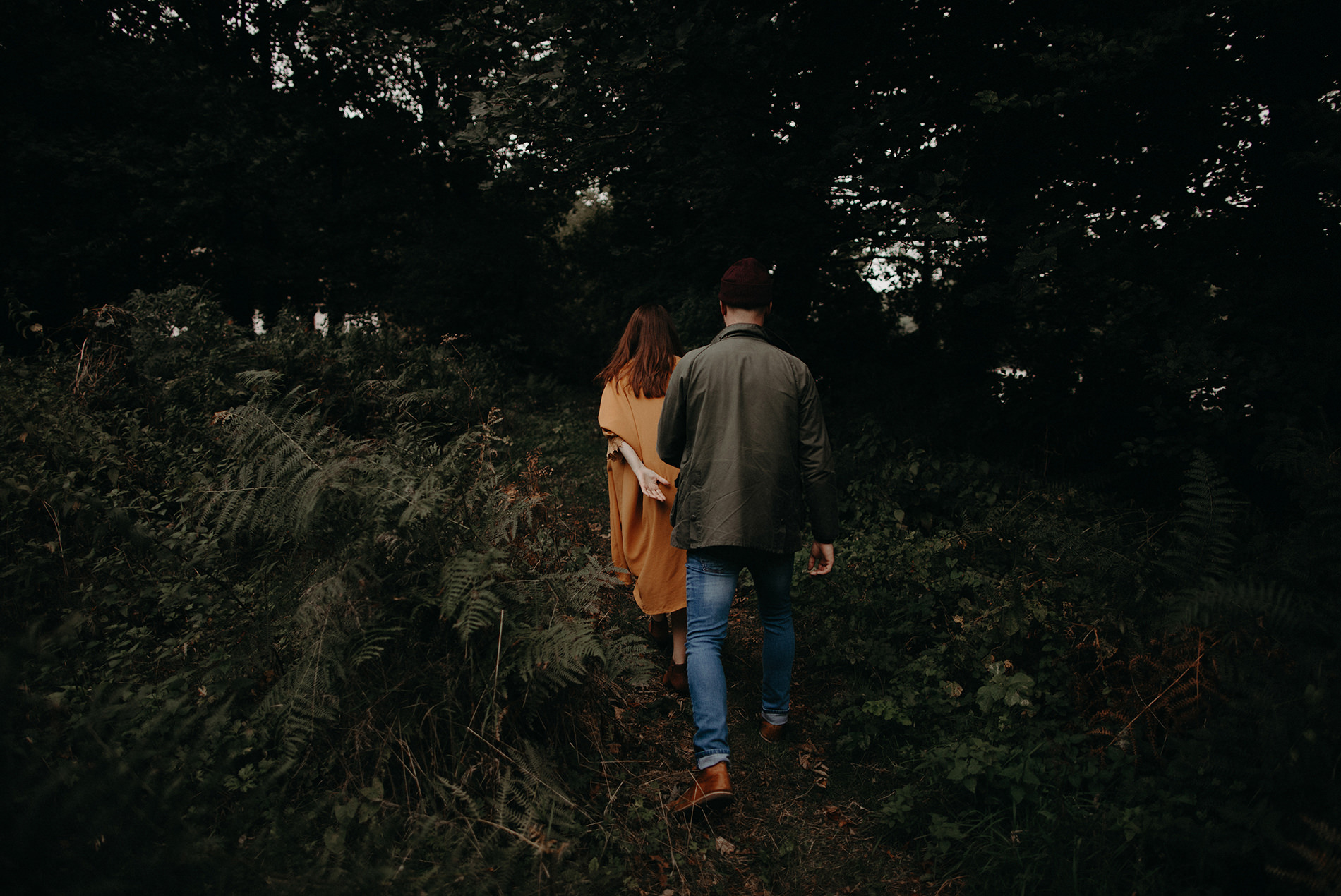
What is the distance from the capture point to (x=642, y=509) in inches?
146

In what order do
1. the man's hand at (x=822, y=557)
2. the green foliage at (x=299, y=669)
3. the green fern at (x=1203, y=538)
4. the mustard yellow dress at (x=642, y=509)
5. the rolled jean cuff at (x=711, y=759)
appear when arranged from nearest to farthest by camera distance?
the green foliage at (x=299, y=669) < the rolled jean cuff at (x=711, y=759) < the man's hand at (x=822, y=557) < the green fern at (x=1203, y=538) < the mustard yellow dress at (x=642, y=509)

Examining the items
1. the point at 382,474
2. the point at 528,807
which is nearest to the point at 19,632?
the point at 382,474

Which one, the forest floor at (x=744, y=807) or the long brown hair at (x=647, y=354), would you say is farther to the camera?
the long brown hair at (x=647, y=354)

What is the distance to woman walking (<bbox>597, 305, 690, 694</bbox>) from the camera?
11.8 ft

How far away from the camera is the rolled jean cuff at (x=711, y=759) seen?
2.70 meters

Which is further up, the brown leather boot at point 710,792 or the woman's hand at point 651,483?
the woman's hand at point 651,483

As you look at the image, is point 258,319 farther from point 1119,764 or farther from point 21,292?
point 1119,764

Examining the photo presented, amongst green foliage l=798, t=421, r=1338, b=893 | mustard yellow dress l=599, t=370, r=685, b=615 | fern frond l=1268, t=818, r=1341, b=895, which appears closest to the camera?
fern frond l=1268, t=818, r=1341, b=895

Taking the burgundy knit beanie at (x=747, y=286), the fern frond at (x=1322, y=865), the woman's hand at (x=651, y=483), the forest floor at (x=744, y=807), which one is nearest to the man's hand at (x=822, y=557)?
the woman's hand at (x=651, y=483)

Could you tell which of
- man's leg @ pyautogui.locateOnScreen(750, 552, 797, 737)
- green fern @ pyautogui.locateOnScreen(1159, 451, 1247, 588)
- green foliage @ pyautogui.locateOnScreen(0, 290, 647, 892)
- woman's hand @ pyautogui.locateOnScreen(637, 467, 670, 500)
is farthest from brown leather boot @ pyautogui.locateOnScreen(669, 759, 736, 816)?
green fern @ pyautogui.locateOnScreen(1159, 451, 1247, 588)

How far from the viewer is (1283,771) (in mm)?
2064

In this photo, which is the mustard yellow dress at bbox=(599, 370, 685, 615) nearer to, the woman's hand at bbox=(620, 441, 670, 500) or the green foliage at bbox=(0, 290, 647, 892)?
the woman's hand at bbox=(620, 441, 670, 500)

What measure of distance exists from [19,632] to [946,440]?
6701mm

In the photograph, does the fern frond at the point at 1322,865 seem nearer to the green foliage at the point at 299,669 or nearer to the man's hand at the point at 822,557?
the man's hand at the point at 822,557
